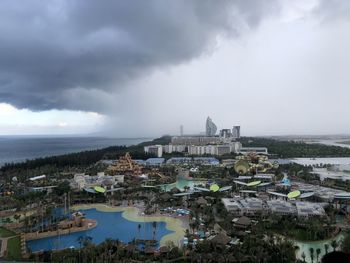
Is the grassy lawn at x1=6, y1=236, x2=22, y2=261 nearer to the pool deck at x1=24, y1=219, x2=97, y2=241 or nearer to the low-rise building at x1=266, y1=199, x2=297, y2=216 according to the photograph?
the pool deck at x1=24, y1=219, x2=97, y2=241

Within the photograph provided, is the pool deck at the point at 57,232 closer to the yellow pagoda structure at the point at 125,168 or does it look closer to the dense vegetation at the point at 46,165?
the yellow pagoda structure at the point at 125,168

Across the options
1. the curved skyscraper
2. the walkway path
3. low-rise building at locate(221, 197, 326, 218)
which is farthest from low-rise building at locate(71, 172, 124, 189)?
the curved skyscraper

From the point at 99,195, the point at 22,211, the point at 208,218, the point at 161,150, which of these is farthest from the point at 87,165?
the point at 208,218

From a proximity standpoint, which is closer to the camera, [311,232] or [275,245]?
[275,245]

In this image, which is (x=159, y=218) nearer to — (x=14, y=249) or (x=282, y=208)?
(x=282, y=208)

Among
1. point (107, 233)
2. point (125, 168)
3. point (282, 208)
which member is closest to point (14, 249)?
point (107, 233)

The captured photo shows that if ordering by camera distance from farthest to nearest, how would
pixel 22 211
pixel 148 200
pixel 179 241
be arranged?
pixel 148 200 → pixel 22 211 → pixel 179 241

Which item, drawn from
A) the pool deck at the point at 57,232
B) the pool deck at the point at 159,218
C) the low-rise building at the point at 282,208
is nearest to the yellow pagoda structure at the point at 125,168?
the pool deck at the point at 159,218

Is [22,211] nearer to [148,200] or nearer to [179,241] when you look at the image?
[148,200]
